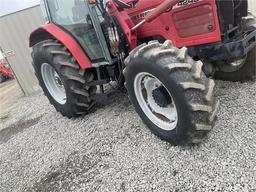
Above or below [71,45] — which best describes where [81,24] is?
above

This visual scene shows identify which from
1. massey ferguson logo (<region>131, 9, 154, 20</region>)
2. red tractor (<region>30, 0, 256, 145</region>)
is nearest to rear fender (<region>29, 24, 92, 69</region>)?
red tractor (<region>30, 0, 256, 145</region>)

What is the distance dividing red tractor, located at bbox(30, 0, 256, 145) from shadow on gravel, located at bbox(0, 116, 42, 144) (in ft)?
2.85

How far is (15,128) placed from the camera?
543 cm

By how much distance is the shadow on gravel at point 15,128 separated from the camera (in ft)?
16.9

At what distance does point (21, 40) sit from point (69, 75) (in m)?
4.35

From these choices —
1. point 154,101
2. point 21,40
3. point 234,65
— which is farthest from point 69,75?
point 21,40

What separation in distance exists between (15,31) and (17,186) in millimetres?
5277

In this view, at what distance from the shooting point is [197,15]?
320 centimetres

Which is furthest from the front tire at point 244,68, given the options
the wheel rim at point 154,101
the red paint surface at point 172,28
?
the wheel rim at point 154,101

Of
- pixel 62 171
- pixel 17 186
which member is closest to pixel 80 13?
pixel 62 171

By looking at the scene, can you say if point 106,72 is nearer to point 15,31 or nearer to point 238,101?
point 238,101

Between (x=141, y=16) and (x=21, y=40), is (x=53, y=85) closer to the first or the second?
(x=141, y=16)

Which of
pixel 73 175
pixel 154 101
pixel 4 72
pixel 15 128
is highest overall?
pixel 154 101

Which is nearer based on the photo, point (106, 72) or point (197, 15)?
point (197, 15)
